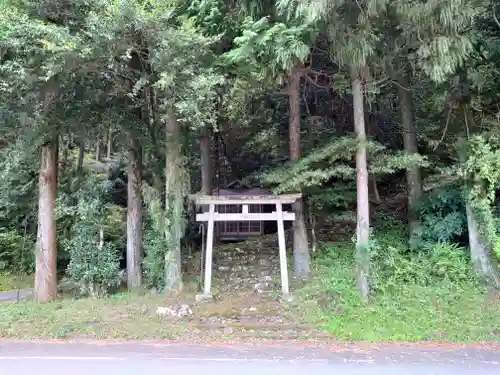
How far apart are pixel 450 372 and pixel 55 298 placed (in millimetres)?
8989

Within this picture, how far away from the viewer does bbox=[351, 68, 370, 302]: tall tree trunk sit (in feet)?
28.2

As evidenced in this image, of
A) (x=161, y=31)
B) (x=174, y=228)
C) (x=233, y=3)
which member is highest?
(x=233, y=3)

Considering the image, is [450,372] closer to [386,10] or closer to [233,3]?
[386,10]

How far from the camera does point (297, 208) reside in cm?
1033

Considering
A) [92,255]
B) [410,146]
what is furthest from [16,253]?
[410,146]

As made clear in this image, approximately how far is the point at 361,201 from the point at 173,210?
4.32 meters

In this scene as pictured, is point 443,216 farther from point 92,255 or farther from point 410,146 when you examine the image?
point 92,255

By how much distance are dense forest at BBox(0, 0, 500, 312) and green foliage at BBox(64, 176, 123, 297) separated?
0.04 m

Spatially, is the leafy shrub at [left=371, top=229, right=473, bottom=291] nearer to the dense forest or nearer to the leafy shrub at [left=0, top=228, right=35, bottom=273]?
the dense forest

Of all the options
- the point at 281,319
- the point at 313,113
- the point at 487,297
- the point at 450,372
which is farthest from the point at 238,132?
the point at 450,372

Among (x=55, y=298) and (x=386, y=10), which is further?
(x=55, y=298)

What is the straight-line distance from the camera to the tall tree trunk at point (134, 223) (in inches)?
426

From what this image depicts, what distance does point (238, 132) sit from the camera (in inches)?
619

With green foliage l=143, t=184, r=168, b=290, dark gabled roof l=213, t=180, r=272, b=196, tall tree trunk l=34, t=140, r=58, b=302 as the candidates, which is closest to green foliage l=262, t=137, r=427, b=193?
green foliage l=143, t=184, r=168, b=290
